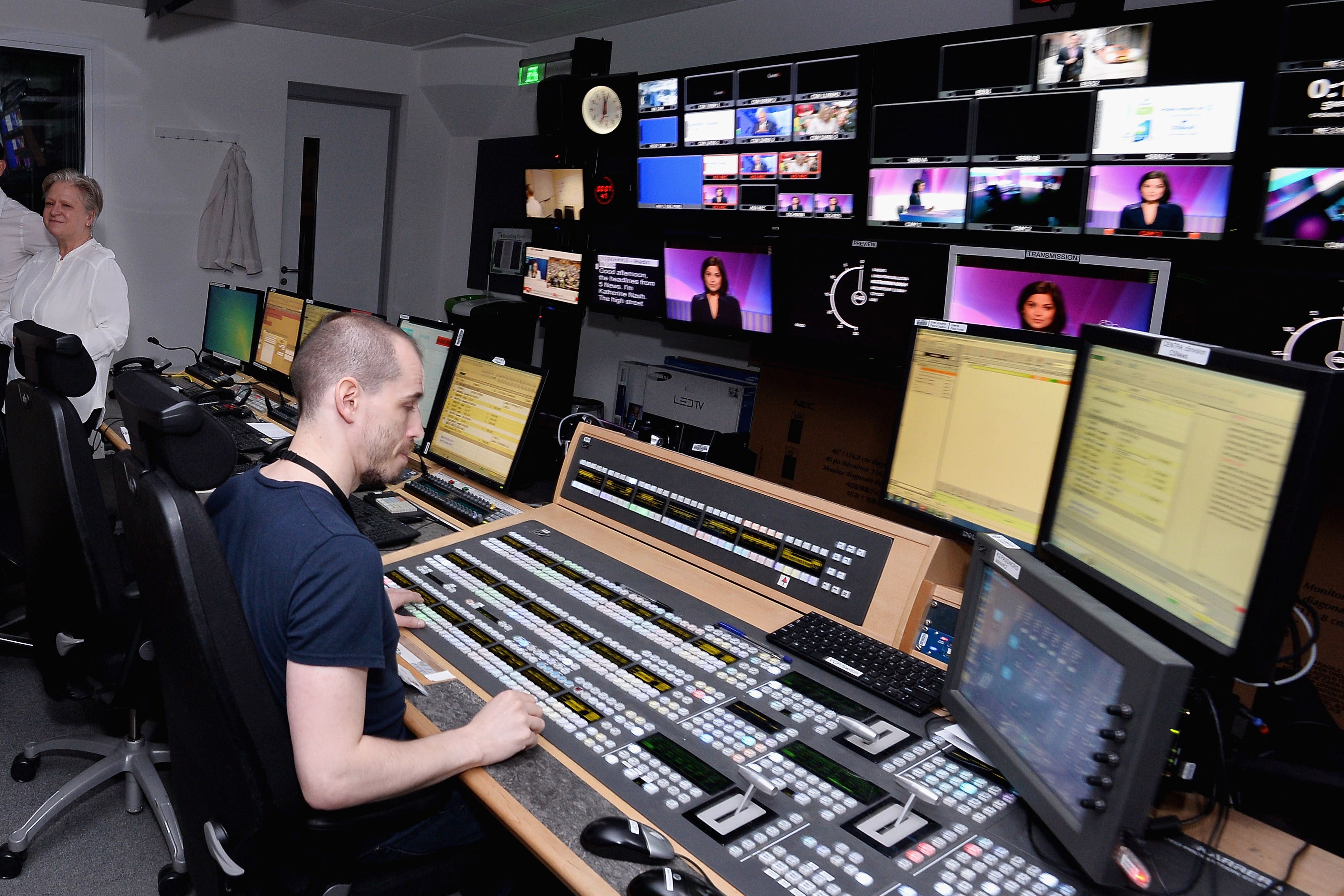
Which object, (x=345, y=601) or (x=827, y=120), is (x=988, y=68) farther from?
(x=345, y=601)

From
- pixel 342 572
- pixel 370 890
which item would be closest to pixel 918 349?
pixel 342 572

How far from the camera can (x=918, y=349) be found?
1.70 metres

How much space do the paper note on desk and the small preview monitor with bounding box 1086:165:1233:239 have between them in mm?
2785

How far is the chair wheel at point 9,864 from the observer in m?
1.95

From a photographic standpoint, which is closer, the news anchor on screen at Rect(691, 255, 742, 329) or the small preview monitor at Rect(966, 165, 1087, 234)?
the small preview monitor at Rect(966, 165, 1087, 234)

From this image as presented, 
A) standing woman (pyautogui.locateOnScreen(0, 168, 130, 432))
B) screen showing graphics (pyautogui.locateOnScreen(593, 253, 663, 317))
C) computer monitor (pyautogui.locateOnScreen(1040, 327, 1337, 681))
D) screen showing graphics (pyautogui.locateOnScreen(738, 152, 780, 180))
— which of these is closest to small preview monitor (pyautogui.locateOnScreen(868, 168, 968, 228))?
screen showing graphics (pyautogui.locateOnScreen(738, 152, 780, 180))

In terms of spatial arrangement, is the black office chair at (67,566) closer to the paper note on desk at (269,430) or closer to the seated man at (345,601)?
the seated man at (345,601)

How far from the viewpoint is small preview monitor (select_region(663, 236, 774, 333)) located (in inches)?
158

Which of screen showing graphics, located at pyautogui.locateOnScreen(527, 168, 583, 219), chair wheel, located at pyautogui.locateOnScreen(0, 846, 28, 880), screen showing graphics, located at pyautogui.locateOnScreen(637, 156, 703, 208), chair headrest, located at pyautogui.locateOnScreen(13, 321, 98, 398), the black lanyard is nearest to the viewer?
the black lanyard

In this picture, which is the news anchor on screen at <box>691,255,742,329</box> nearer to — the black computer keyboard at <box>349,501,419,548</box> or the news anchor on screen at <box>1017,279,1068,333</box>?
the news anchor on screen at <box>1017,279,1068,333</box>

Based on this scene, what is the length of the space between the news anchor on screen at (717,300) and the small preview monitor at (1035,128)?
4.31ft

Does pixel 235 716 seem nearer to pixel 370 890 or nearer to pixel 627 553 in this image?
pixel 370 890

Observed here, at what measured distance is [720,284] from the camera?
4195 millimetres

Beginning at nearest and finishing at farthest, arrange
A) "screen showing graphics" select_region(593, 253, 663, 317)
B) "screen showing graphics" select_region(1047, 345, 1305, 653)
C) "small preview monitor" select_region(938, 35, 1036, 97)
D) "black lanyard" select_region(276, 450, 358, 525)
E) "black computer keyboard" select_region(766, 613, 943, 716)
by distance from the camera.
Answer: "screen showing graphics" select_region(1047, 345, 1305, 653) → "black lanyard" select_region(276, 450, 358, 525) → "black computer keyboard" select_region(766, 613, 943, 716) → "small preview monitor" select_region(938, 35, 1036, 97) → "screen showing graphics" select_region(593, 253, 663, 317)
